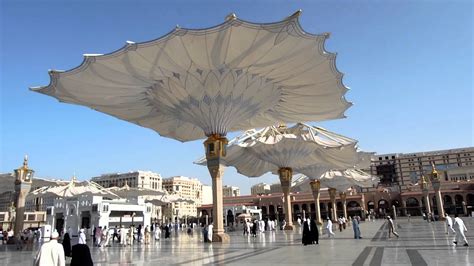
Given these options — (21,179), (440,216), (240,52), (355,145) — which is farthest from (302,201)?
(240,52)

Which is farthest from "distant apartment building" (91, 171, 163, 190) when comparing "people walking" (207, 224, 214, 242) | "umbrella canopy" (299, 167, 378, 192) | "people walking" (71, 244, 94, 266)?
"people walking" (71, 244, 94, 266)

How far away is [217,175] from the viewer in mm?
19859

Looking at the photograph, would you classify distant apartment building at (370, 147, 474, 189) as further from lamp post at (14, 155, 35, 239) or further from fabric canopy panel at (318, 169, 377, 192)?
lamp post at (14, 155, 35, 239)

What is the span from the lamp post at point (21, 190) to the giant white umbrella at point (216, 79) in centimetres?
953

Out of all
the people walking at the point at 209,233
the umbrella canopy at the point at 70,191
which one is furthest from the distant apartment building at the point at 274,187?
the people walking at the point at 209,233

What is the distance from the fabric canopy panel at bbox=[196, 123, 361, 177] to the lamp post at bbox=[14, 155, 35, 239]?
13993 millimetres

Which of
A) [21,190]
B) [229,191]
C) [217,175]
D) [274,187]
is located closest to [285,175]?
[217,175]

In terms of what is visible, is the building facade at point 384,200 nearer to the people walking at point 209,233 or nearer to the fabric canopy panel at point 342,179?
the fabric canopy panel at point 342,179

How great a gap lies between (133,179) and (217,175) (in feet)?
338

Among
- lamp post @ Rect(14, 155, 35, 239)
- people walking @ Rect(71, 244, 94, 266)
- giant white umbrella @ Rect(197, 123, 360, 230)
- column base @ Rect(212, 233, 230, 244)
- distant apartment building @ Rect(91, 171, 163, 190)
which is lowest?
column base @ Rect(212, 233, 230, 244)

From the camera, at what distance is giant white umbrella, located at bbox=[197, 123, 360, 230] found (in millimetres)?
31391

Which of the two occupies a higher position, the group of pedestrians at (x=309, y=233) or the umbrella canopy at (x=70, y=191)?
the umbrella canopy at (x=70, y=191)

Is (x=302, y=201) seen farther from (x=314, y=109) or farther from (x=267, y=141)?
(x=314, y=109)

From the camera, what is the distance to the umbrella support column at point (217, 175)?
64.0ft
